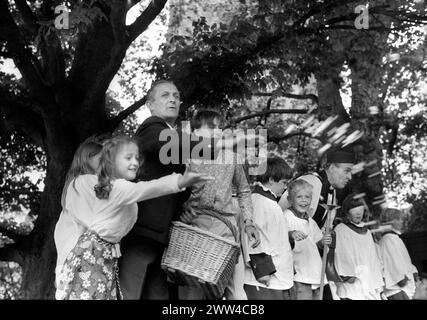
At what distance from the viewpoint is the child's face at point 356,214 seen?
7.66 metres

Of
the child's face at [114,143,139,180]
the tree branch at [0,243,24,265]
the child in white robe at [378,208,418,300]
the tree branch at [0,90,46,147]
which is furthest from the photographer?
the tree branch at [0,90,46,147]

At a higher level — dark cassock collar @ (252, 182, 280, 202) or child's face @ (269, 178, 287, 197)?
child's face @ (269, 178, 287, 197)

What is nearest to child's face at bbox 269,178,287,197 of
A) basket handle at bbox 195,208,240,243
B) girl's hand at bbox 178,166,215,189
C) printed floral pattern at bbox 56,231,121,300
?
basket handle at bbox 195,208,240,243

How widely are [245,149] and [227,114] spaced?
5078 mm

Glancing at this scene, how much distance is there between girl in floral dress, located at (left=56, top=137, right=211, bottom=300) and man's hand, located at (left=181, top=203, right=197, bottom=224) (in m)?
0.49

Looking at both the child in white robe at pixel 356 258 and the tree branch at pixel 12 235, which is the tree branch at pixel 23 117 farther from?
the child in white robe at pixel 356 258

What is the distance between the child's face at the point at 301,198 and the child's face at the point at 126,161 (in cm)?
223

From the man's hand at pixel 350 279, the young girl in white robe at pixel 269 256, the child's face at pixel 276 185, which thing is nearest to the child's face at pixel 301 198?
the child's face at pixel 276 185

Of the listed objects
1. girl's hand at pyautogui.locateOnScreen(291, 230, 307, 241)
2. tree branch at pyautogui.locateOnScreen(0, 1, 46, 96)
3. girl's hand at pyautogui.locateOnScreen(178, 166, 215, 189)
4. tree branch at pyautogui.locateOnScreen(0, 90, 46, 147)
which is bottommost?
girl's hand at pyautogui.locateOnScreen(291, 230, 307, 241)

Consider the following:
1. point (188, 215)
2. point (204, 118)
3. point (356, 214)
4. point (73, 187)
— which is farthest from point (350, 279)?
point (73, 187)

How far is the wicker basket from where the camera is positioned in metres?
5.08

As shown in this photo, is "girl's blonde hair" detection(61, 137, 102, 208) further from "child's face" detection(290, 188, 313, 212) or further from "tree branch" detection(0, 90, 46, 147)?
"tree branch" detection(0, 90, 46, 147)

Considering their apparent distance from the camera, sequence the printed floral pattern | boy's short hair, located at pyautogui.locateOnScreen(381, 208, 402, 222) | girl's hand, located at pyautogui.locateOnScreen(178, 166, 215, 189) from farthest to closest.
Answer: boy's short hair, located at pyautogui.locateOnScreen(381, 208, 402, 222), the printed floral pattern, girl's hand, located at pyautogui.locateOnScreen(178, 166, 215, 189)
